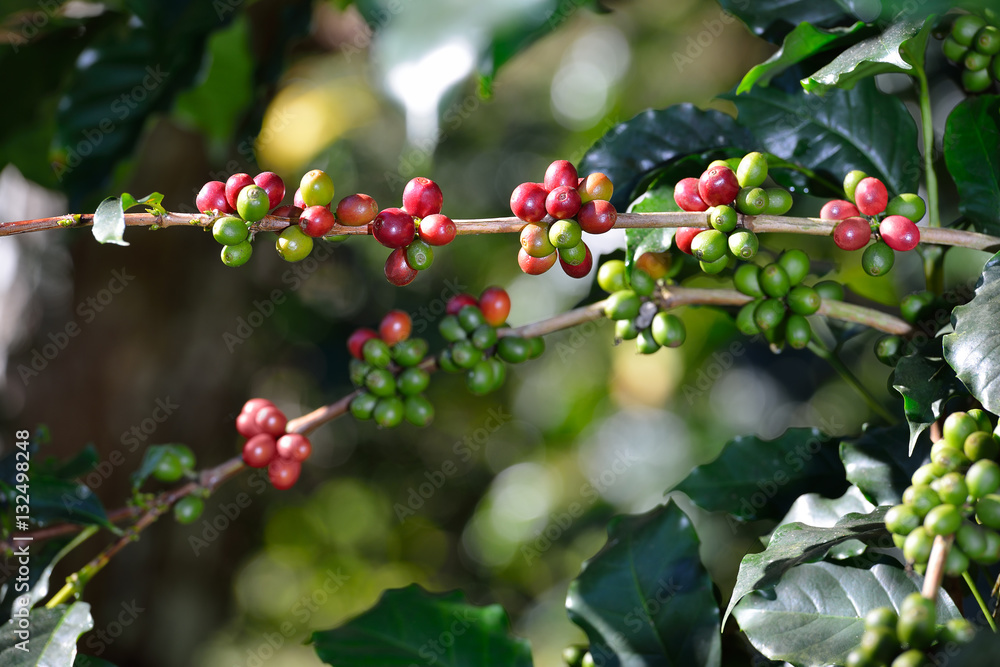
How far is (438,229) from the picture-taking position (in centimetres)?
53

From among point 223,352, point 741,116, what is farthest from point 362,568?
point 741,116

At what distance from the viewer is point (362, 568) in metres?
3.20

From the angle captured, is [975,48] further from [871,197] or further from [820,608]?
[820,608]

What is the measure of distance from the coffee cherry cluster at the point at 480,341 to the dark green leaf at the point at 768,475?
0.75 ft

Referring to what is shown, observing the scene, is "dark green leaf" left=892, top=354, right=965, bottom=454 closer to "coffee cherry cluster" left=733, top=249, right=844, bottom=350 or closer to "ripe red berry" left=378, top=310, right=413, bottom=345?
"coffee cherry cluster" left=733, top=249, right=844, bottom=350

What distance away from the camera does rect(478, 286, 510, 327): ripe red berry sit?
2.49 ft

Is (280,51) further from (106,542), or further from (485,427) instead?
(485,427)

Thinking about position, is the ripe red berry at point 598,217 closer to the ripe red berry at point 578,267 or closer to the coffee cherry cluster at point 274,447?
the ripe red berry at point 578,267

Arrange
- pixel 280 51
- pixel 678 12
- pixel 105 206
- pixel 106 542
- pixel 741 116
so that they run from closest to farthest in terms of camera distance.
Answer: pixel 105 206 < pixel 741 116 < pixel 280 51 < pixel 106 542 < pixel 678 12

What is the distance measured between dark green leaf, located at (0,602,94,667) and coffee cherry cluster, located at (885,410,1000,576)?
0.72m

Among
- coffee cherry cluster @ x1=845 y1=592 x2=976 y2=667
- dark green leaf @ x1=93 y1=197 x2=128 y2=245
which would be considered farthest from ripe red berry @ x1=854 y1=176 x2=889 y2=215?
dark green leaf @ x1=93 y1=197 x2=128 y2=245

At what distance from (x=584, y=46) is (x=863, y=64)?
9.04ft

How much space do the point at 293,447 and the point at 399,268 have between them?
30 centimetres

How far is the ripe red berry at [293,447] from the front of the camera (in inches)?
29.5
